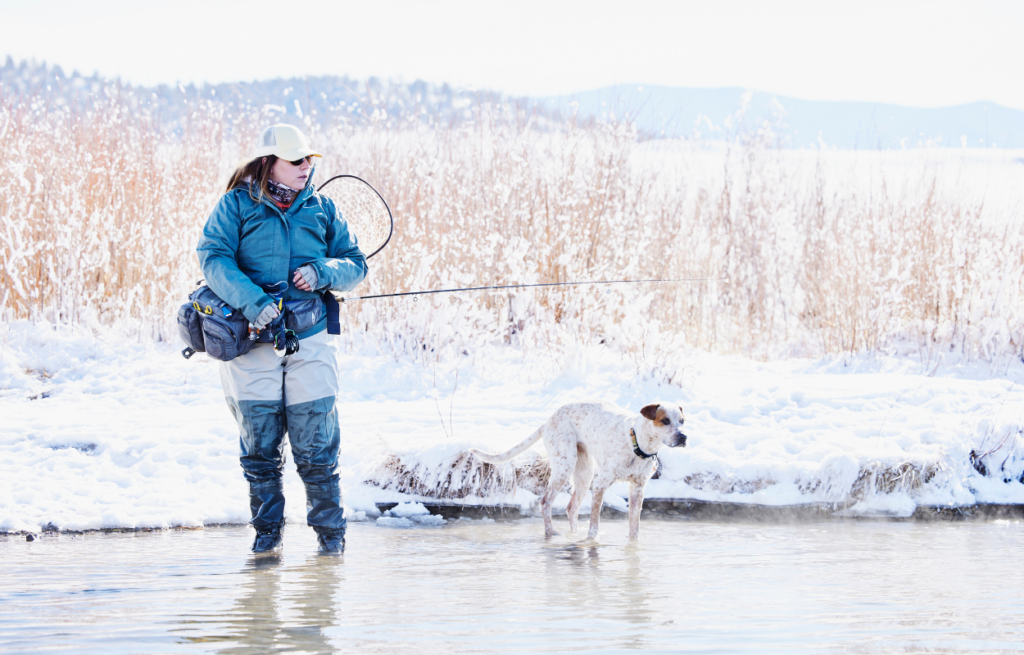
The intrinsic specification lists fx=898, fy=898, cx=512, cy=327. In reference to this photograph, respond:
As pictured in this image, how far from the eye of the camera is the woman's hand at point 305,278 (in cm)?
Result: 375

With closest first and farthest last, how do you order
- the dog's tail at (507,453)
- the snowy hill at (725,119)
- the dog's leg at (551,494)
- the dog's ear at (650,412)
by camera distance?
the dog's ear at (650,412)
the dog's leg at (551,494)
the dog's tail at (507,453)
the snowy hill at (725,119)

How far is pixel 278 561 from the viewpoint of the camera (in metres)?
3.93

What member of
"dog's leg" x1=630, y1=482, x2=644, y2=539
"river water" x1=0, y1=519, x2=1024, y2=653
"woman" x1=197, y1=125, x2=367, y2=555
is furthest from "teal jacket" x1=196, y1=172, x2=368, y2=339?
"dog's leg" x1=630, y1=482, x2=644, y2=539

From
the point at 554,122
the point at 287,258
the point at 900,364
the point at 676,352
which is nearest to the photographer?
the point at 287,258

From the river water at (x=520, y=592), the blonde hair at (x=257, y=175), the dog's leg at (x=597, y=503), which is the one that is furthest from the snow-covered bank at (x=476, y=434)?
the blonde hair at (x=257, y=175)

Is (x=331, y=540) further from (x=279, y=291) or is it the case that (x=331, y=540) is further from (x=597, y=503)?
(x=597, y=503)

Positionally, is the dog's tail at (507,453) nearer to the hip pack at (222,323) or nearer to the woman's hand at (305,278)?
the hip pack at (222,323)

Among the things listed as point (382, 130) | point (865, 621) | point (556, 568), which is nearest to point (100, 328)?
point (382, 130)

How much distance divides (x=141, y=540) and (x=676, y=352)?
4.13 meters

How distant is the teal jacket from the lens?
3.63m

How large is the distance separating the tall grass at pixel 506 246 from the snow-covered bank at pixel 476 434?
52 cm

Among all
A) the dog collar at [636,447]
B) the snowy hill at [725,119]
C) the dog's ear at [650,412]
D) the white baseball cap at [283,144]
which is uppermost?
the snowy hill at [725,119]

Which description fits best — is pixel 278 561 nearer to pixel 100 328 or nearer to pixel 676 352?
pixel 676 352

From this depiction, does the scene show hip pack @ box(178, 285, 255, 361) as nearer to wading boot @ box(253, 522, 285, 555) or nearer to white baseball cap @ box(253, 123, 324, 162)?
white baseball cap @ box(253, 123, 324, 162)
